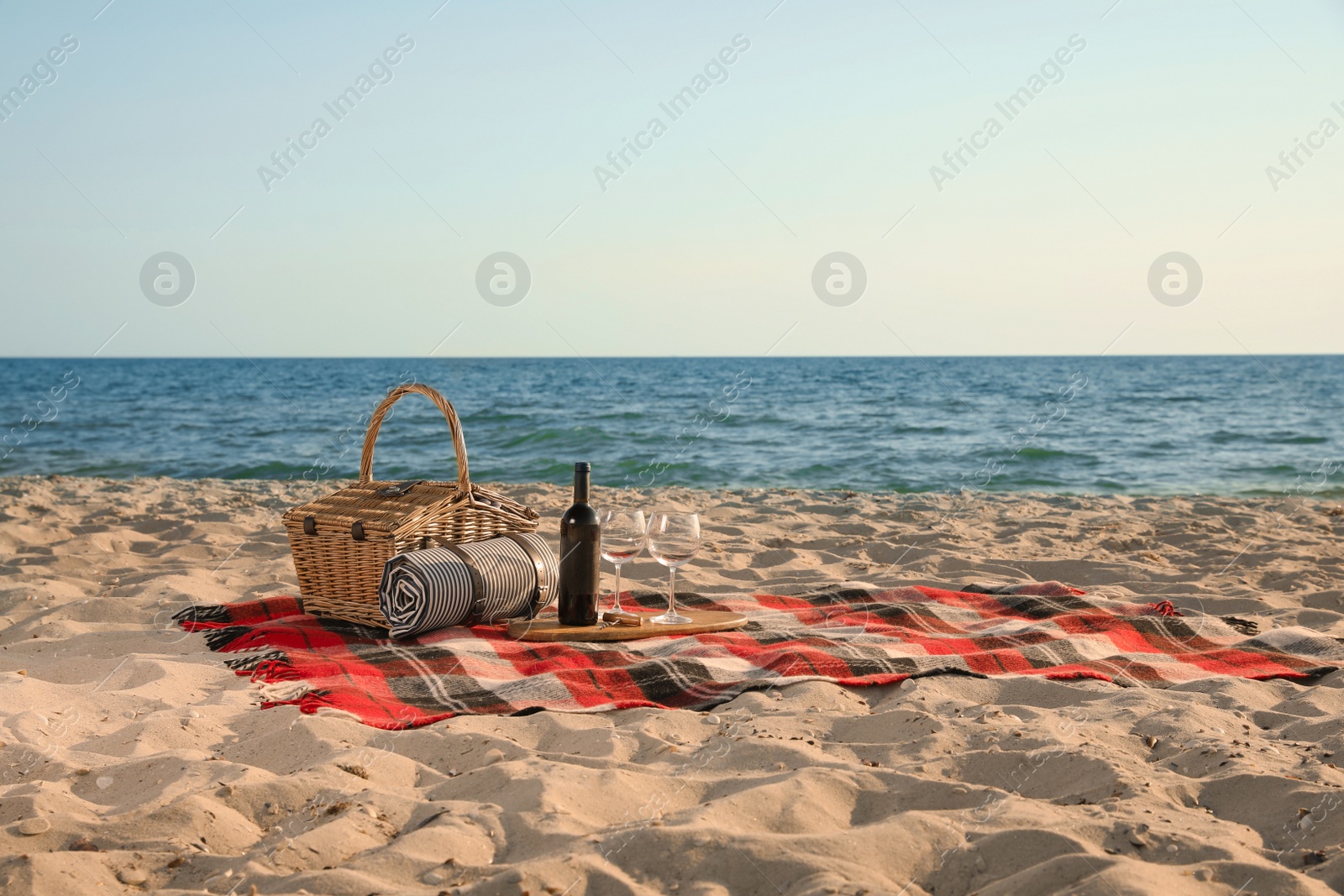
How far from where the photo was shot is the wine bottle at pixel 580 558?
3250 millimetres

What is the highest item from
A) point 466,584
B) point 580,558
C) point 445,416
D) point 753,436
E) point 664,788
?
point 445,416

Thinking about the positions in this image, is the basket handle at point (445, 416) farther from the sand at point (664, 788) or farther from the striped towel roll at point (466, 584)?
the sand at point (664, 788)

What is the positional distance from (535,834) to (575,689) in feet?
3.27

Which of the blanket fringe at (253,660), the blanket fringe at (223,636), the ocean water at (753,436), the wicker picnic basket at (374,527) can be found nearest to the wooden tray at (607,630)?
the wicker picnic basket at (374,527)

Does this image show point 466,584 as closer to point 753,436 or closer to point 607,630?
point 607,630

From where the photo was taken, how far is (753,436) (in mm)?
14844

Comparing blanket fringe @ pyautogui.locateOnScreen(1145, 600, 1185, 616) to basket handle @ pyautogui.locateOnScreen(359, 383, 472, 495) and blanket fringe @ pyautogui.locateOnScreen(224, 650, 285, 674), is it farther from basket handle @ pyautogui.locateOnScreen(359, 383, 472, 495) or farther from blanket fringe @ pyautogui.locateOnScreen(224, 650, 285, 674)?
blanket fringe @ pyautogui.locateOnScreen(224, 650, 285, 674)

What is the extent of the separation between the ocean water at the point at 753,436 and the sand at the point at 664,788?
7489 millimetres

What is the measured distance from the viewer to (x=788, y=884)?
170cm

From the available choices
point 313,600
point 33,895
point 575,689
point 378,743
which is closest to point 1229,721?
A: point 575,689

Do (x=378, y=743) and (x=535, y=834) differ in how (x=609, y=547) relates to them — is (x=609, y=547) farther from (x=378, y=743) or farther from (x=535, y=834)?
(x=535, y=834)

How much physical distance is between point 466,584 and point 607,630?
54 centimetres

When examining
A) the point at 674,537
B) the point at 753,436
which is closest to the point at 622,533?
the point at 674,537

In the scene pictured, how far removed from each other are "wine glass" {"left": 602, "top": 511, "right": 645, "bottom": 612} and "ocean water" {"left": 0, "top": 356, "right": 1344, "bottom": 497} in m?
7.14
